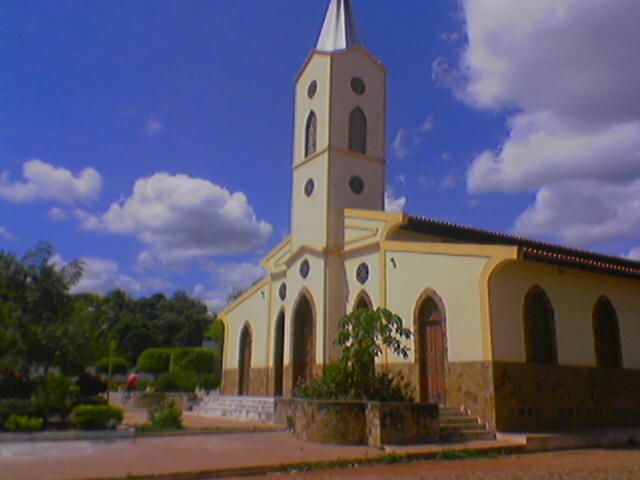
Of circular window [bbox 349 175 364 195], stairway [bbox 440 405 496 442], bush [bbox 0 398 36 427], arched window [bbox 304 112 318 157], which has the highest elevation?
arched window [bbox 304 112 318 157]

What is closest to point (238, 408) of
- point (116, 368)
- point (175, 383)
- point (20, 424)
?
point (175, 383)

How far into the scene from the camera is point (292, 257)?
21.9 m

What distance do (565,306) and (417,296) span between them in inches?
160

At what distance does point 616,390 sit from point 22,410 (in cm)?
1545

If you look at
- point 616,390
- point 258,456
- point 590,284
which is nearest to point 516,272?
point 590,284

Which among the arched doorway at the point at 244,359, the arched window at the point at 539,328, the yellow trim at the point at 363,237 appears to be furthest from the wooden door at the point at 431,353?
the arched doorway at the point at 244,359

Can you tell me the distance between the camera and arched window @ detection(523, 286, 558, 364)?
15.6 m

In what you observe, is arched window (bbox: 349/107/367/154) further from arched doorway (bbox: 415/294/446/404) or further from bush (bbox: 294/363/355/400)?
bush (bbox: 294/363/355/400)

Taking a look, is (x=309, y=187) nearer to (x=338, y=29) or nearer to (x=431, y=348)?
(x=338, y=29)

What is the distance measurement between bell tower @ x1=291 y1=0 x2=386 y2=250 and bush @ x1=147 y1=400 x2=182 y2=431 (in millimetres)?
7604

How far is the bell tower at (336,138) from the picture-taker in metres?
21.0

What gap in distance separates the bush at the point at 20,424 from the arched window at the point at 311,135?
506 inches

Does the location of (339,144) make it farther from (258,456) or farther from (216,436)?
(258,456)

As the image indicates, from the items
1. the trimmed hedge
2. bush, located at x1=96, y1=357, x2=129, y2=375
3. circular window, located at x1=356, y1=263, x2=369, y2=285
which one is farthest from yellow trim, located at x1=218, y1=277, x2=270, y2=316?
bush, located at x1=96, y1=357, x2=129, y2=375
